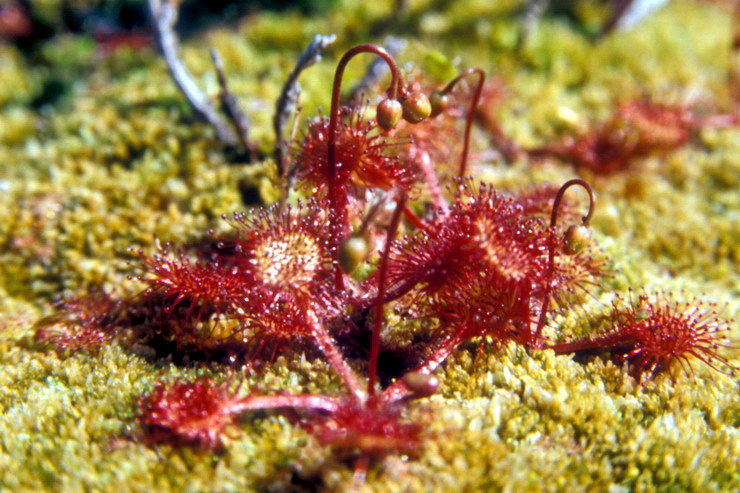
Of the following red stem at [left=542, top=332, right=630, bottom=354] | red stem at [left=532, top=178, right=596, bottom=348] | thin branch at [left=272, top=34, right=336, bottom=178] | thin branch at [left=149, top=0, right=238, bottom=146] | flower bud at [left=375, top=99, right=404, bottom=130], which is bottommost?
red stem at [left=542, top=332, right=630, bottom=354]

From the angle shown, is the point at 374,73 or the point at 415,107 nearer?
the point at 415,107

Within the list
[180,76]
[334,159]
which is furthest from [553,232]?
[180,76]

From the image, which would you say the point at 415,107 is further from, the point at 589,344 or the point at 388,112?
the point at 589,344

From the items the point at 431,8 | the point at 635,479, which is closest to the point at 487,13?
the point at 431,8

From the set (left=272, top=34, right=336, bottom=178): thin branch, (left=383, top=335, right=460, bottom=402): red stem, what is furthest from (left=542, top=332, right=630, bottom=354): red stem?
(left=272, top=34, right=336, bottom=178): thin branch

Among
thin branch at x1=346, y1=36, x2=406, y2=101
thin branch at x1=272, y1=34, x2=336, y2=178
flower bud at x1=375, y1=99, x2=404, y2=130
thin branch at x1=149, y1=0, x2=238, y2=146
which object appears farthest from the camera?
thin branch at x1=149, y1=0, x2=238, y2=146

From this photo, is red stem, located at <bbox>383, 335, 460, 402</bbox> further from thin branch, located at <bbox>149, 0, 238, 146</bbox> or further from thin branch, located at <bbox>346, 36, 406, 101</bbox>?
thin branch, located at <bbox>149, 0, 238, 146</bbox>

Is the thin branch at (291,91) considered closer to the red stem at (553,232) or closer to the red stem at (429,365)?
the red stem at (429,365)
